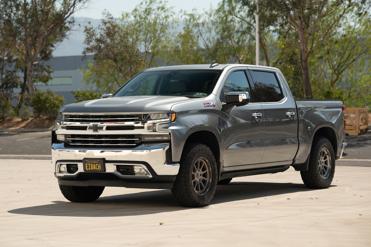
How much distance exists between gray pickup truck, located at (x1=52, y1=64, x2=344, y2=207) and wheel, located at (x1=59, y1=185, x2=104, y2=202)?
0.6 inches

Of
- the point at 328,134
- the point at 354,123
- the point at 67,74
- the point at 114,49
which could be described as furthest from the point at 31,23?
the point at 67,74

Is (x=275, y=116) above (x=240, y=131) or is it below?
above

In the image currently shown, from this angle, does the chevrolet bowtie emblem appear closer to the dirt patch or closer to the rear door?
the rear door

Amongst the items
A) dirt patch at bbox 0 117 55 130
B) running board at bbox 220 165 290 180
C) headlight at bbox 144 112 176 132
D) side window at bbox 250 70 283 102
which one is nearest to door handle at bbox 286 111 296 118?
side window at bbox 250 70 283 102

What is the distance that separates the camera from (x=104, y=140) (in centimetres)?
1234

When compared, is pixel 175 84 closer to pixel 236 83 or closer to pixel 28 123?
pixel 236 83

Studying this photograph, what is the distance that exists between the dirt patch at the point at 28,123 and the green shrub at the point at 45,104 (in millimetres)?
407

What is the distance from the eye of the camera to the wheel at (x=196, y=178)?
12.3 m

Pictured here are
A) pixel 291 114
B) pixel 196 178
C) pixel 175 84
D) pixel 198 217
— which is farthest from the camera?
pixel 291 114

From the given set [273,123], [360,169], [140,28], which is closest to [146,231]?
[273,123]

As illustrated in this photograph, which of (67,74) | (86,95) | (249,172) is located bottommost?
(67,74)

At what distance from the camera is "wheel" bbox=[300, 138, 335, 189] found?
15.4 m

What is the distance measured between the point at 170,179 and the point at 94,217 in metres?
1.26

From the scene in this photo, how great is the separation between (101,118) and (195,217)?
2.09m
